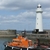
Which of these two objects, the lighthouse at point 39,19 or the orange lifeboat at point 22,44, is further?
the lighthouse at point 39,19

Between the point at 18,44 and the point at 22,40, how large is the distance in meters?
1.08

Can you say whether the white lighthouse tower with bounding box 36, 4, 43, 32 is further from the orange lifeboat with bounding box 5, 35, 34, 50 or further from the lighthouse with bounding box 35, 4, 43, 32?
the orange lifeboat with bounding box 5, 35, 34, 50

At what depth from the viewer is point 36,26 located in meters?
56.7

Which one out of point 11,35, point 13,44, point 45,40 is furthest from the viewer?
point 11,35

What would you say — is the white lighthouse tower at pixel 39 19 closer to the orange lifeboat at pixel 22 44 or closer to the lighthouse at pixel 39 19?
the lighthouse at pixel 39 19

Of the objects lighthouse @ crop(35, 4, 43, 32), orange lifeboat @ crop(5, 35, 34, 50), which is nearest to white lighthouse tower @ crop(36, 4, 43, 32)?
lighthouse @ crop(35, 4, 43, 32)

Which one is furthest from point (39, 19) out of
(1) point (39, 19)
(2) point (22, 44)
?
(2) point (22, 44)

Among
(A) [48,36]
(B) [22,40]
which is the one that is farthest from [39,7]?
(B) [22,40]

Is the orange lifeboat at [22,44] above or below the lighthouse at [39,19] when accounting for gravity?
below

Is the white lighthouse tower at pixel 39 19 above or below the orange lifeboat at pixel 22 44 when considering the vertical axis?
above

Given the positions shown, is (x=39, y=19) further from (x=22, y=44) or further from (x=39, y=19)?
(x=22, y=44)

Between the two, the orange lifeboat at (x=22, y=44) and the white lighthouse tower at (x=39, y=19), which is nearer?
the orange lifeboat at (x=22, y=44)

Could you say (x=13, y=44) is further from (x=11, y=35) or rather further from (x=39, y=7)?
(x=11, y=35)

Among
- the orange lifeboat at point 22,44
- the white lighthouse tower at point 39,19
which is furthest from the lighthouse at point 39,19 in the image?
the orange lifeboat at point 22,44
